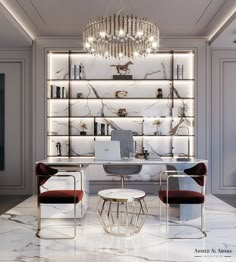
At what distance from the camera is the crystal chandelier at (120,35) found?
348 centimetres

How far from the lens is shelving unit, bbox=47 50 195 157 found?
557 cm

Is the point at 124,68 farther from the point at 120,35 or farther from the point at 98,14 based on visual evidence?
the point at 120,35

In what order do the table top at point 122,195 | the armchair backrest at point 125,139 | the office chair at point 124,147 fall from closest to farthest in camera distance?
the table top at point 122,195
the office chair at point 124,147
the armchair backrest at point 125,139

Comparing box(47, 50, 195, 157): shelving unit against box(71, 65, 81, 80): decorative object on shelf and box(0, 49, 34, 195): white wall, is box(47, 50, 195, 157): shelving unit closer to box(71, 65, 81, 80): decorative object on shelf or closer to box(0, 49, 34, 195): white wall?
box(71, 65, 81, 80): decorative object on shelf

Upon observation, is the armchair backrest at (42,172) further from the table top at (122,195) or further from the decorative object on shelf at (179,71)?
the decorative object on shelf at (179,71)

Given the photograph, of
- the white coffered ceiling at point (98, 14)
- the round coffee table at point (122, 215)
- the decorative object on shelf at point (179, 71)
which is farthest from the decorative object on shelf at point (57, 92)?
the round coffee table at point (122, 215)

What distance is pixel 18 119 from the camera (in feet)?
18.4

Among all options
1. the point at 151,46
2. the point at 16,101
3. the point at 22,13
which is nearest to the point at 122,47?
the point at 151,46

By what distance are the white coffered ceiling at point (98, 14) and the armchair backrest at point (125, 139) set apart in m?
1.93

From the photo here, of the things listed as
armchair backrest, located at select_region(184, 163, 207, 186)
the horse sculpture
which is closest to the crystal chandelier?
the horse sculpture

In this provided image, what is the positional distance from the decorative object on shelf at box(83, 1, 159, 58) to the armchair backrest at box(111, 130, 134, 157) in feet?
4.63

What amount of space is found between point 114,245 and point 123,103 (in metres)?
3.21

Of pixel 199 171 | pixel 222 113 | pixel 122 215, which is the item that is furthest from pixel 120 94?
pixel 199 171

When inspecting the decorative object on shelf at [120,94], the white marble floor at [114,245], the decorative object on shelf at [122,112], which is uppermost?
the decorative object on shelf at [120,94]
